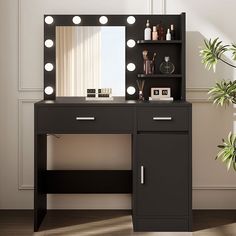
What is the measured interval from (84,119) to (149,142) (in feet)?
1.64

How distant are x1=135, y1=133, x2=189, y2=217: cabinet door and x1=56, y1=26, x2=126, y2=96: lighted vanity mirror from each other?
69 centimetres

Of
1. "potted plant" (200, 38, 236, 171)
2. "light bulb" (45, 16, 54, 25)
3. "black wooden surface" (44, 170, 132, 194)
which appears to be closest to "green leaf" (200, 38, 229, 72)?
"potted plant" (200, 38, 236, 171)

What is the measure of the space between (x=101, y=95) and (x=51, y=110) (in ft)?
1.89

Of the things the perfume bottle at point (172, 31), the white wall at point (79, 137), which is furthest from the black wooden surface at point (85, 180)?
the perfume bottle at point (172, 31)

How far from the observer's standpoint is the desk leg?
13.0 ft

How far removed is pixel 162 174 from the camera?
3.97m

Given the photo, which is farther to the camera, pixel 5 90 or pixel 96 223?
pixel 5 90

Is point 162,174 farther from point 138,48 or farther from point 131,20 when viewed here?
point 131,20

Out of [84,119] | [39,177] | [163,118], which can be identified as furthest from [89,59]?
[39,177]

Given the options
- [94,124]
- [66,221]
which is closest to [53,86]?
[94,124]

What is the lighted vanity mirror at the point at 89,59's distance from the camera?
4.42 metres

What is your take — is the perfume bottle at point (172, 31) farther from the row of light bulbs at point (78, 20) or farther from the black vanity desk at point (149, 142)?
the black vanity desk at point (149, 142)

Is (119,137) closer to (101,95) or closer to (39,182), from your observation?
(101,95)

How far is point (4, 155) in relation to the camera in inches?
178
